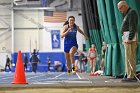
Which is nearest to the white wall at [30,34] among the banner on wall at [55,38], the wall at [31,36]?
the wall at [31,36]

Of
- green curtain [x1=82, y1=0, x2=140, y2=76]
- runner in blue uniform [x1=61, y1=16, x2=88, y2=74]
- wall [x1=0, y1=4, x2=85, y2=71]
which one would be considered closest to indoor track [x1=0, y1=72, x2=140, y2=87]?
green curtain [x1=82, y1=0, x2=140, y2=76]

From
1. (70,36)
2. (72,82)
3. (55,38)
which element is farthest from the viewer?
(55,38)

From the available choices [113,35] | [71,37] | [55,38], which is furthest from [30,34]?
[71,37]

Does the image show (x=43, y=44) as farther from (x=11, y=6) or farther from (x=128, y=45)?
(x=128, y=45)

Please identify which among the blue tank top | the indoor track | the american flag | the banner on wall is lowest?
the indoor track

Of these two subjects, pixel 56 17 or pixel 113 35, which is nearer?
pixel 113 35

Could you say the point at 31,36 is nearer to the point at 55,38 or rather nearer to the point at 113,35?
the point at 55,38

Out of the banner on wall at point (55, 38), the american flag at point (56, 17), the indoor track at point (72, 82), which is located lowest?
the indoor track at point (72, 82)

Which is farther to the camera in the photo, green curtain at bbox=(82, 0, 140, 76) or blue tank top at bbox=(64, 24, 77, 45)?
blue tank top at bbox=(64, 24, 77, 45)

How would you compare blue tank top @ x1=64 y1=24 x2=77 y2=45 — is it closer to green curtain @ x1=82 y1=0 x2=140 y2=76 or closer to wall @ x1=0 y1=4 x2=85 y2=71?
green curtain @ x1=82 y1=0 x2=140 y2=76

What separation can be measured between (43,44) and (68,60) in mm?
22992

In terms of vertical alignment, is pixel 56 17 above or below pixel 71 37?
above

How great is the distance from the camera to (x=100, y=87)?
592 centimetres

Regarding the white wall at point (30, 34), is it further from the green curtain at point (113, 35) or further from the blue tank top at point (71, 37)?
the blue tank top at point (71, 37)
